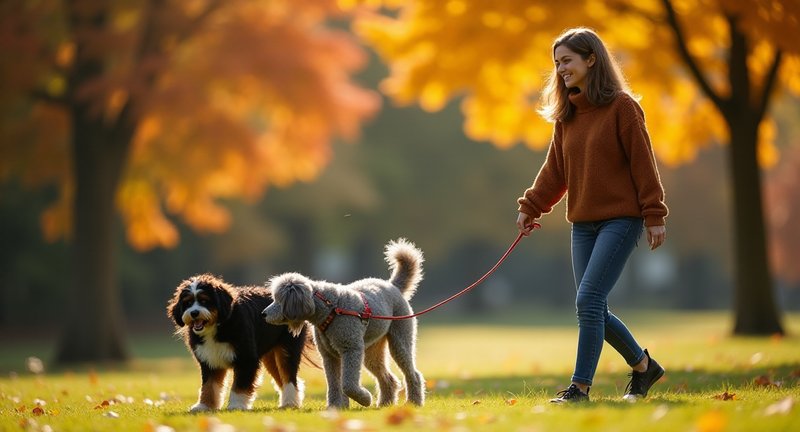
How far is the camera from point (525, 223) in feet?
23.4

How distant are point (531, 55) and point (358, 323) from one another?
11.0m

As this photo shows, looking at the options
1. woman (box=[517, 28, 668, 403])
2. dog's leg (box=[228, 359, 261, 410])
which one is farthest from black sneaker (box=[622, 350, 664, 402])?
dog's leg (box=[228, 359, 261, 410])

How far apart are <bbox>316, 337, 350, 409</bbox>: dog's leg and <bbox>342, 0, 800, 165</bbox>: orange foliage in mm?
8819

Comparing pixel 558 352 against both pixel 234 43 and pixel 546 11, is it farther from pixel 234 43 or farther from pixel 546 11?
pixel 234 43

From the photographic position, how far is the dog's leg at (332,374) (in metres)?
6.87

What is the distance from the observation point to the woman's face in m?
6.66

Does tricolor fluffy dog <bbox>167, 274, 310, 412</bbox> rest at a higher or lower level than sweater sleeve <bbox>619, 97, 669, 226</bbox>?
lower

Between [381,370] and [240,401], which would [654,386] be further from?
[240,401]

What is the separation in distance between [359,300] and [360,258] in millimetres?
40472

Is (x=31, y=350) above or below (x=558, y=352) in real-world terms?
below

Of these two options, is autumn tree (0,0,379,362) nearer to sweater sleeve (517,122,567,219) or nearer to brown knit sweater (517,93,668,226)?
sweater sleeve (517,122,567,219)

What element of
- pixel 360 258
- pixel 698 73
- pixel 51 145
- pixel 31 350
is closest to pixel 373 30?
pixel 698 73

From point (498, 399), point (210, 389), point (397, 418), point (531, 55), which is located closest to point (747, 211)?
point (531, 55)

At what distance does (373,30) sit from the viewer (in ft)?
56.2
